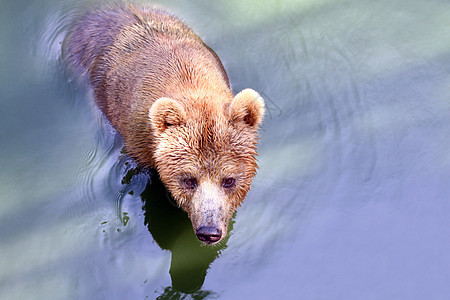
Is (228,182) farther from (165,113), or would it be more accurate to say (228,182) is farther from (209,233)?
(165,113)

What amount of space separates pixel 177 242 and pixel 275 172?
1490 millimetres

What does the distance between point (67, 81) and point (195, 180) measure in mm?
3206

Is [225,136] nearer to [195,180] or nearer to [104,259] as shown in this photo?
[195,180]

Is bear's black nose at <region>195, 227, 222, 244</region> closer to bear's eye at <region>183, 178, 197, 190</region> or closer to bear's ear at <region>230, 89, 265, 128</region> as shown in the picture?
bear's eye at <region>183, 178, 197, 190</region>

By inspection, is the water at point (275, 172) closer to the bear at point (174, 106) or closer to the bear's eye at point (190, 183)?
the bear at point (174, 106)

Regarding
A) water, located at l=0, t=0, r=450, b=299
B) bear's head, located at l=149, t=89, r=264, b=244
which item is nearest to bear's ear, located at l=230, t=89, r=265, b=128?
bear's head, located at l=149, t=89, r=264, b=244

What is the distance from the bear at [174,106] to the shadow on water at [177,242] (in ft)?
1.52

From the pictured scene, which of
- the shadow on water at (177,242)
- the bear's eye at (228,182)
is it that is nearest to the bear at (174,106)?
the bear's eye at (228,182)

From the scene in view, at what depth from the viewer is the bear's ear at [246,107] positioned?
199 inches

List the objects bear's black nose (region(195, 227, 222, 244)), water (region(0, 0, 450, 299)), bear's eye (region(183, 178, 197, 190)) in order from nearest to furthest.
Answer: bear's black nose (region(195, 227, 222, 244)) → bear's eye (region(183, 178, 197, 190)) → water (region(0, 0, 450, 299))

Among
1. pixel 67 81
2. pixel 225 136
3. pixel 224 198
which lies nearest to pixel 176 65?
pixel 225 136

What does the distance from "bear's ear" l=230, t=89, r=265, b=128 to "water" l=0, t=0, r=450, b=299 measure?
1.42m

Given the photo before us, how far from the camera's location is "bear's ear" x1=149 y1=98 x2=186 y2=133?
5.02 metres

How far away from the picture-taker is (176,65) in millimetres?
5910
